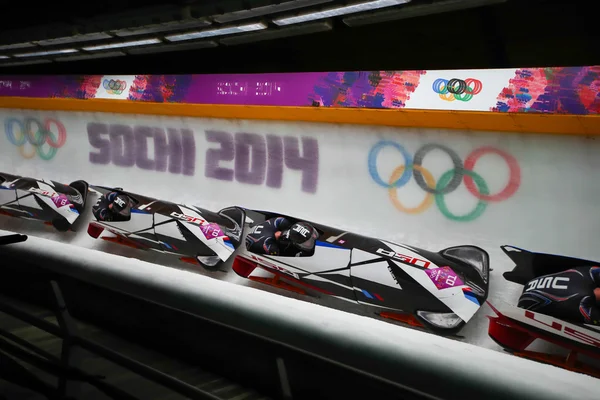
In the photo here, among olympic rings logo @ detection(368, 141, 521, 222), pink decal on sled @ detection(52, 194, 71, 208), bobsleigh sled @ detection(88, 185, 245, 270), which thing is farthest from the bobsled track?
pink decal on sled @ detection(52, 194, 71, 208)

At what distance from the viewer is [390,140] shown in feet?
11.9

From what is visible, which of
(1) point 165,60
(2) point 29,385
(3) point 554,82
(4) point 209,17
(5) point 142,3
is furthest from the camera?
(1) point 165,60

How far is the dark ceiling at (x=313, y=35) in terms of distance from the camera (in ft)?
10.6

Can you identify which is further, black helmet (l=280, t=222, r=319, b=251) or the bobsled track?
black helmet (l=280, t=222, r=319, b=251)

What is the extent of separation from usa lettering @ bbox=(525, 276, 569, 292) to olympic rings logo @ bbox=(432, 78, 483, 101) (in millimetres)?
1135

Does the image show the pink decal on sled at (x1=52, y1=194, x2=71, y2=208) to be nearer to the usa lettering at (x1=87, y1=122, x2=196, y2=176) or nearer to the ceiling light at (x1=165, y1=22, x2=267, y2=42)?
the usa lettering at (x1=87, y1=122, x2=196, y2=176)

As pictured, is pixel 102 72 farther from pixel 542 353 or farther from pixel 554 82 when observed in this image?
pixel 542 353

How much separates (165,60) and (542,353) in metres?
4.38

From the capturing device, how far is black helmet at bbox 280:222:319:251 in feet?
12.2

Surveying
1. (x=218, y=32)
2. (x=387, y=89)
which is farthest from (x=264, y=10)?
(x=387, y=89)

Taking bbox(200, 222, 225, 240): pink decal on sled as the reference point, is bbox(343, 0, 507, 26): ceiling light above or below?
above

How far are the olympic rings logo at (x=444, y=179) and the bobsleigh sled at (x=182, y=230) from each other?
4.39 feet

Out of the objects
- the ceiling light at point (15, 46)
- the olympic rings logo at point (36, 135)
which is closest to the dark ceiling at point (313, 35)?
the ceiling light at point (15, 46)

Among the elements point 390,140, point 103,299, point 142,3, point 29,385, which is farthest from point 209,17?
point 29,385
